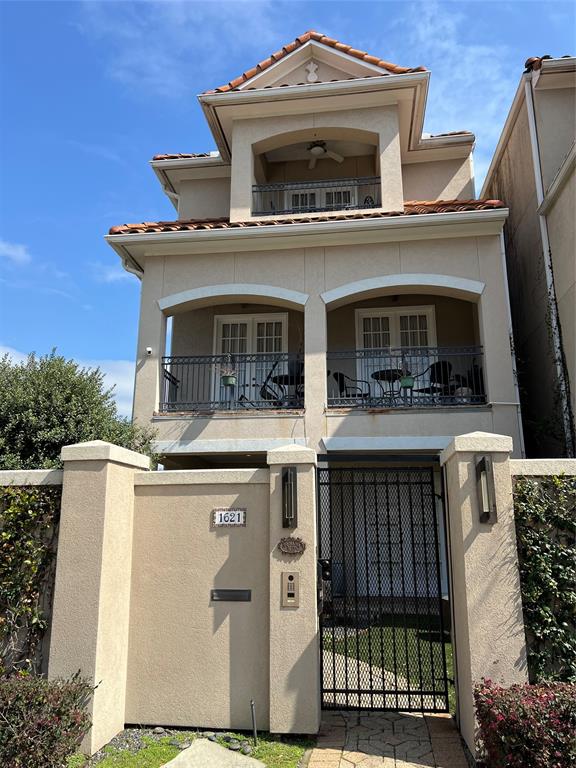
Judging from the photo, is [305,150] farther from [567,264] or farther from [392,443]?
[392,443]

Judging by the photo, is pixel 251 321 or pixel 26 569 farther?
pixel 251 321

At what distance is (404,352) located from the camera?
1230cm

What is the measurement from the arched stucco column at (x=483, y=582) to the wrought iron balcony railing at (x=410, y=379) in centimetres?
531

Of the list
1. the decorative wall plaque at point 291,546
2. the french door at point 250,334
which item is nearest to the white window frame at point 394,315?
the french door at point 250,334

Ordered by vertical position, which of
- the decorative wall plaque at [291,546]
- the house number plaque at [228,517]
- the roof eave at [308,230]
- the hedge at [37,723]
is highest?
the roof eave at [308,230]

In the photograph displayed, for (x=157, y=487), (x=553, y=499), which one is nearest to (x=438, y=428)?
(x=553, y=499)

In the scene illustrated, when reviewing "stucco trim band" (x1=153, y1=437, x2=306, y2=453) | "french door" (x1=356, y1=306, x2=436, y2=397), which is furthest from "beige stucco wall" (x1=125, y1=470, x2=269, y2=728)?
"french door" (x1=356, y1=306, x2=436, y2=397)

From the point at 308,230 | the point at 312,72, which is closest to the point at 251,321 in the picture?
the point at 308,230

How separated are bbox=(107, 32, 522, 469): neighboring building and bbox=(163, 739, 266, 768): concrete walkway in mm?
6087

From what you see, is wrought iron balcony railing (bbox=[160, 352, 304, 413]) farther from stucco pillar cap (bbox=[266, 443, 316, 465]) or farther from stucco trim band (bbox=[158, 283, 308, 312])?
stucco pillar cap (bbox=[266, 443, 316, 465])

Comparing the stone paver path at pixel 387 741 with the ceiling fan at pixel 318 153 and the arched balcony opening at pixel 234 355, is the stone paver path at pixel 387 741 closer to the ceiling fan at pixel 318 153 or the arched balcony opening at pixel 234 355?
the arched balcony opening at pixel 234 355

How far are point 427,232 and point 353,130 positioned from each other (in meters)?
3.47

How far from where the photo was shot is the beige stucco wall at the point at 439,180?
46.3 ft

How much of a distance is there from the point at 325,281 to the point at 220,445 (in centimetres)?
397
